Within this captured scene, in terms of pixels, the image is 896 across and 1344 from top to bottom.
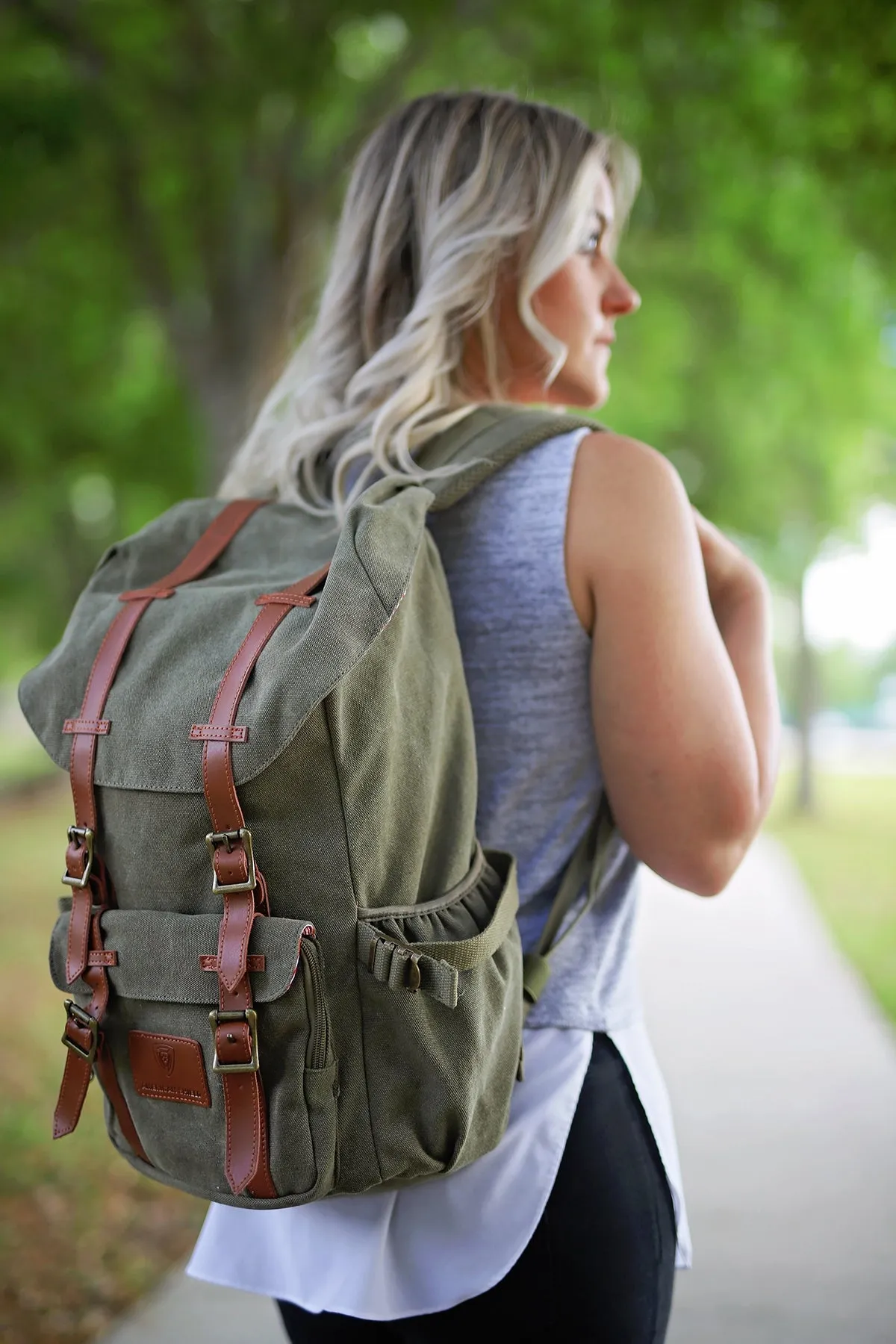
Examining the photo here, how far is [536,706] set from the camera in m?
1.35

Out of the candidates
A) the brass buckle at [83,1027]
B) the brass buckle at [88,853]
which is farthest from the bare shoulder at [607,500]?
the brass buckle at [83,1027]

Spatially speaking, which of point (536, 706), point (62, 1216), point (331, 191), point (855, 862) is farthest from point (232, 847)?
point (855, 862)

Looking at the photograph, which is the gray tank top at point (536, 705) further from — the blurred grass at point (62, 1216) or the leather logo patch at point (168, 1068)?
the blurred grass at point (62, 1216)

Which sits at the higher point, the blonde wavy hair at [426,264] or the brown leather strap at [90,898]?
the blonde wavy hair at [426,264]

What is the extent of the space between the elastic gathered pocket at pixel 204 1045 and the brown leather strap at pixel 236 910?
0.04 feet

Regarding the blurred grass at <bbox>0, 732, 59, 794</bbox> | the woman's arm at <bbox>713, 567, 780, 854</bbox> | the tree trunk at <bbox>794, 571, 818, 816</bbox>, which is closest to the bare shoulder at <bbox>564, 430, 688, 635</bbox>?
the woman's arm at <bbox>713, 567, 780, 854</bbox>

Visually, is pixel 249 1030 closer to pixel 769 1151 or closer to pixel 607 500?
pixel 607 500

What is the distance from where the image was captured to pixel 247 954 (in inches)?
43.2

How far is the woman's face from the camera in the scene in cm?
148

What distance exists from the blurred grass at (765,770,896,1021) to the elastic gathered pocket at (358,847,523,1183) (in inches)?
275

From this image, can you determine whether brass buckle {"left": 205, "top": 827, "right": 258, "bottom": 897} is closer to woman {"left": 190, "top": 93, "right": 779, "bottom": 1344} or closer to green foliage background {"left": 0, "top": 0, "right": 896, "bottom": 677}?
woman {"left": 190, "top": 93, "right": 779, "bottom": 1344}

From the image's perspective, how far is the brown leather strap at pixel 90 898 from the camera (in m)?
1.20

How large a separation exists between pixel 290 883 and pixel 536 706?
38cm

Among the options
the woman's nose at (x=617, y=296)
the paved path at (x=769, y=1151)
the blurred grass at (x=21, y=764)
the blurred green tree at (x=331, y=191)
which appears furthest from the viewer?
the blurred grass at (x=21, y=764)
